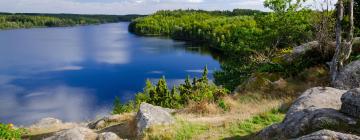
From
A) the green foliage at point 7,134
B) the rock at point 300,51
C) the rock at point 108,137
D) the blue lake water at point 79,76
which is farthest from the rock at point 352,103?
the blue lake water at point 79,76

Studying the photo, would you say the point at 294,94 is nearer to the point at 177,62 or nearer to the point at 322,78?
the point at 322,78

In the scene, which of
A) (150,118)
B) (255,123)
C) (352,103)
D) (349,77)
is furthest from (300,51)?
(352,103)

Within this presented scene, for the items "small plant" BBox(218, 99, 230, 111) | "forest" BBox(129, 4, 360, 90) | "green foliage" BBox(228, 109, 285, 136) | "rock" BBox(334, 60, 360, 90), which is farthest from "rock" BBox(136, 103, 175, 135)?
"forest" BBox(129, 4, 360, 90)

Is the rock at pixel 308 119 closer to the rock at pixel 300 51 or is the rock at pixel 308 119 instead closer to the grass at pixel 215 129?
the grass at pixel 215 129

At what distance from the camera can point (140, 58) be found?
9938 centimetres

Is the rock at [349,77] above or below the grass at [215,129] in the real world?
above

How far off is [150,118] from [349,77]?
932 cm

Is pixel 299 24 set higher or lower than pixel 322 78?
higher

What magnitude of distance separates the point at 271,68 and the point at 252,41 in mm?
23788

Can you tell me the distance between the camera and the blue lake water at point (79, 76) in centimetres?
5353

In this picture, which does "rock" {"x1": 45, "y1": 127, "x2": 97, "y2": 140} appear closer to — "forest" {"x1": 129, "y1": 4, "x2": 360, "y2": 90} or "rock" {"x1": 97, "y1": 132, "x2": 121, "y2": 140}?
"rock" {"x1": 97, "y1": 132, "x2": 121, "y2": 140}

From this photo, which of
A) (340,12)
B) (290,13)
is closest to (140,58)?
(290,13)

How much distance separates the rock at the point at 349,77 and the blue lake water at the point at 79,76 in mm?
36535

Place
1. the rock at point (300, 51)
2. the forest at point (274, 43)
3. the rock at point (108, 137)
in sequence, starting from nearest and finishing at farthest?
the rock at point (108, 137) → the forest at point (274, 43) → the rock at point (300, 51)
